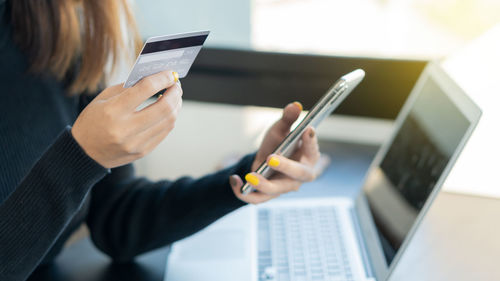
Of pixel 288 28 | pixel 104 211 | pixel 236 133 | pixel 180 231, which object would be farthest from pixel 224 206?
pixel 288 28

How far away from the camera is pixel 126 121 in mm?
455

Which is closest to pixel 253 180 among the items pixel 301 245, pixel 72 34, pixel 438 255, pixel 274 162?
pixel 274 162

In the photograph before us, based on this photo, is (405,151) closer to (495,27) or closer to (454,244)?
(454,244)

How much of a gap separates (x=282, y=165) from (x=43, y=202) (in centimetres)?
29

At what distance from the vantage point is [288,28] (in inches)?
49.3

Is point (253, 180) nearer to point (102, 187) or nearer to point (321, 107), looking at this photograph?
point (321, 107)

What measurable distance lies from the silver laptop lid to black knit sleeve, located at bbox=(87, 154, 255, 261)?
0.22m

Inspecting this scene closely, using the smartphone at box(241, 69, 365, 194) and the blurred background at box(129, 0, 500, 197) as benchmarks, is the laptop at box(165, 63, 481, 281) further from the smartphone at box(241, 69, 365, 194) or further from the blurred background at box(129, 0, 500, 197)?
the blurred background at box(129, 0, 500, 197)

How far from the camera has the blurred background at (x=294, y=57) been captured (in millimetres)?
1134

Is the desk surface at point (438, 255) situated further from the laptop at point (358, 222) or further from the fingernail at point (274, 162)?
the fingernail at point (274, 162)

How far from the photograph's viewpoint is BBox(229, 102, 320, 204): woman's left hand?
61 centimetres

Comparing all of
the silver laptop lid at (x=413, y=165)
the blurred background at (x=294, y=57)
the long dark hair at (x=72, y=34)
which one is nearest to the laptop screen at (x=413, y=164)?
the silver laptop lid at (x=413, y=165)

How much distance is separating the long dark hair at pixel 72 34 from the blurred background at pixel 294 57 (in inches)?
12.6

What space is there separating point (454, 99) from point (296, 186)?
0.25 meters
